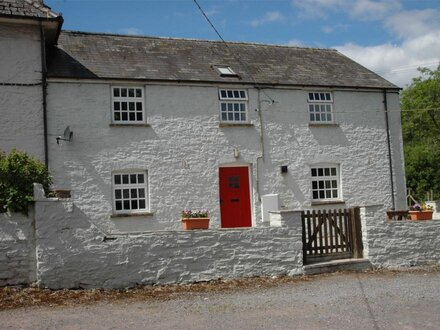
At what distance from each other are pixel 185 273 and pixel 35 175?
353cm

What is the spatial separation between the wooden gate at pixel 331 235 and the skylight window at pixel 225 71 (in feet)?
21.1

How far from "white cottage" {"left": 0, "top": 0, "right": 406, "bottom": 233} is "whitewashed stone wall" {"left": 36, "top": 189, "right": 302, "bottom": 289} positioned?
3.75 metres

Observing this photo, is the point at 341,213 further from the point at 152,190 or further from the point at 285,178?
the point at 152,190

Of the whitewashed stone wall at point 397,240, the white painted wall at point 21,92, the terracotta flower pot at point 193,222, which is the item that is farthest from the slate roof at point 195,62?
the whitewashed stone wall at point 397,240

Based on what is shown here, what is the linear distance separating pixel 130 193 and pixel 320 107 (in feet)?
24.1

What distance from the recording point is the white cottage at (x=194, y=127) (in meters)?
13.8

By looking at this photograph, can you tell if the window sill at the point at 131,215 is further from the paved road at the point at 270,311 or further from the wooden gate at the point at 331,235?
the paved road at the point at 270,311

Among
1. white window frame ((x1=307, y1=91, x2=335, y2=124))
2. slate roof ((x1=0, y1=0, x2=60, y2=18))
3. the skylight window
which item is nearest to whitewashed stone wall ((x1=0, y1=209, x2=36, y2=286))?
slate roof ((x1=0, y1=0, x2=60, y2=18))

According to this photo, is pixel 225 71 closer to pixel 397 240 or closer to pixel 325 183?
pixel 325 183

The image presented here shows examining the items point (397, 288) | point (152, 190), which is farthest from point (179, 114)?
point (397, 288)

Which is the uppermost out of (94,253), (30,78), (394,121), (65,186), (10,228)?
(30,78)

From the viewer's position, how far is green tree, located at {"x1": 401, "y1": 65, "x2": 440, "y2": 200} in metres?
33.9

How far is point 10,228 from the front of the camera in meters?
8.84

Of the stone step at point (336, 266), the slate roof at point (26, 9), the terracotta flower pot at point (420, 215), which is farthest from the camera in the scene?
the terracotta flower pot at point (420, 215)
